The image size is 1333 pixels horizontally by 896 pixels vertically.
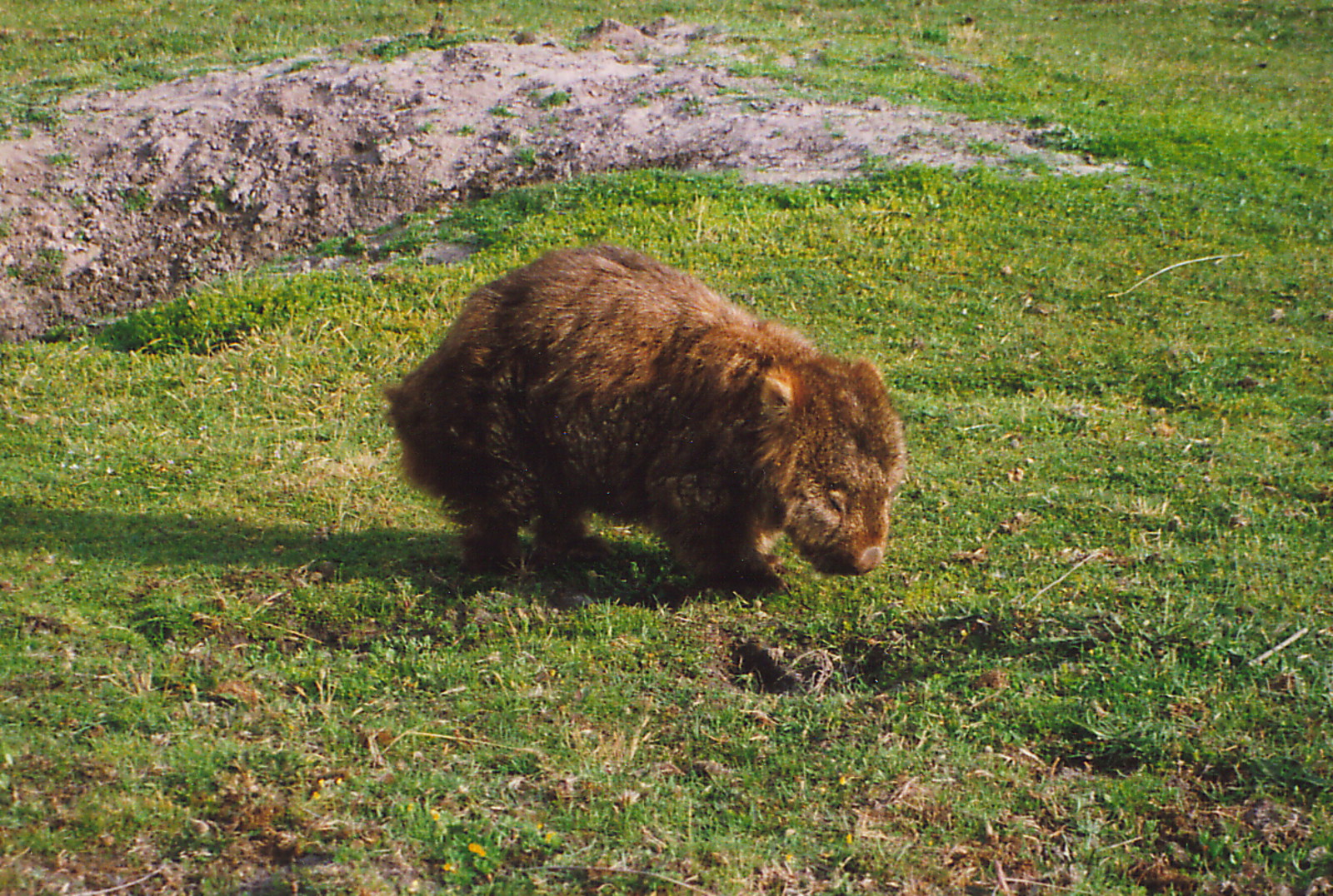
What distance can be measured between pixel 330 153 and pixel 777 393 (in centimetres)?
891

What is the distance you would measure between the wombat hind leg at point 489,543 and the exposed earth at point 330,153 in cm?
694

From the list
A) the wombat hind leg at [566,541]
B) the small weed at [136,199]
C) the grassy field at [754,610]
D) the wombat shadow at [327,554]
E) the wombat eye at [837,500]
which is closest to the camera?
the grassy field at [754,610]

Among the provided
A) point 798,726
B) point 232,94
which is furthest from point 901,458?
point 232,94

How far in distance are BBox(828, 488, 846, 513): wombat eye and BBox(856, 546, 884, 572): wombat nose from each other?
22 cm

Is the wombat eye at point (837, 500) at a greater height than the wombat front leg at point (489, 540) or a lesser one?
greater

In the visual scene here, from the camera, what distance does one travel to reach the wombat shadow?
6055mm

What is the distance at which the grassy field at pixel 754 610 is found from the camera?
4.05 metres

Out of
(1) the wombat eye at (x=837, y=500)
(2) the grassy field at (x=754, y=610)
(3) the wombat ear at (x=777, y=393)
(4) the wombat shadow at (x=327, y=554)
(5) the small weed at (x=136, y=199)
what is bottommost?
(4) the wombat shadow at (x=327, y=554)

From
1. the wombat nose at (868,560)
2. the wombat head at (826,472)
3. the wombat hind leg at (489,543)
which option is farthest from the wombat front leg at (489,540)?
the wombat nose at (868,560)

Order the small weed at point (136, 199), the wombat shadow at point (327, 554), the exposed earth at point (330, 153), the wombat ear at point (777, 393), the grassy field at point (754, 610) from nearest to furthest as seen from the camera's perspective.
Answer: the grassy field at point (754, 610) < the wombat ear at point (777, 393) < the wombat shadow at point (327, 554) < the exposed earth at point (330, 153) < the small weed at point (136, 199)

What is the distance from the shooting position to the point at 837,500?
5.55 m

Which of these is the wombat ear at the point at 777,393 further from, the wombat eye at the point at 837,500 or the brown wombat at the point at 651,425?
the wombat eye at the point at 837,500

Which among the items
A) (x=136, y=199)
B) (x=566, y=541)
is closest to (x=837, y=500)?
(x=566, y=541)

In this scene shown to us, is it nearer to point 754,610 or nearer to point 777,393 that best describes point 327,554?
point 754,610
